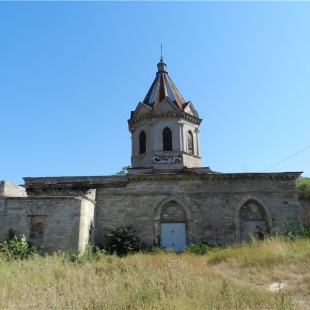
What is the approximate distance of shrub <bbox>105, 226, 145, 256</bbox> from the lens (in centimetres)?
1612

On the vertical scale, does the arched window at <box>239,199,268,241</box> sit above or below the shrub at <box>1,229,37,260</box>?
above

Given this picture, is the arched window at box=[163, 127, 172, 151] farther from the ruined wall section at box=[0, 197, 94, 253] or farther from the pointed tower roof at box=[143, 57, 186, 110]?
the ruined wall section at box=[0, 197, 94, 253]

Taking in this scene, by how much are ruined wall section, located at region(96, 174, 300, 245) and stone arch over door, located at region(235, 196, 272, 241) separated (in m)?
0.09

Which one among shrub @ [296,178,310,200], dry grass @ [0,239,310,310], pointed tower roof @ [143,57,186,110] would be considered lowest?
dry grass @ [0,239,310,310]

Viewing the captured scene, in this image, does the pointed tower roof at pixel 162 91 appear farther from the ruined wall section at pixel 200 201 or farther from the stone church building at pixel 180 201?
the ruined wall section at pixel 200 201

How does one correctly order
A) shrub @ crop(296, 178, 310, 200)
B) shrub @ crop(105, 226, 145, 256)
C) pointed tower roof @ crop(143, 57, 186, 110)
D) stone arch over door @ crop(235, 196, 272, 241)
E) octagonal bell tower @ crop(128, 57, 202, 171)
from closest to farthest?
shrub @ crop(105, 226, 145, 256) → stone arch over door @ crop(235, 196, 272, 241) → octagonal bell tower @ crop(128, 57, 202, 171) → pointed tower roof @ crop(143, 57, 186, 110) → shrub @ crop(296, 178, 310, 200)

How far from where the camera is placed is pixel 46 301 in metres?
6.05

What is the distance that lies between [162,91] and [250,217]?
11.3 metres

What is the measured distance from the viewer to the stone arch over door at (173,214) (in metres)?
17.5

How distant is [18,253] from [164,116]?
486 inches

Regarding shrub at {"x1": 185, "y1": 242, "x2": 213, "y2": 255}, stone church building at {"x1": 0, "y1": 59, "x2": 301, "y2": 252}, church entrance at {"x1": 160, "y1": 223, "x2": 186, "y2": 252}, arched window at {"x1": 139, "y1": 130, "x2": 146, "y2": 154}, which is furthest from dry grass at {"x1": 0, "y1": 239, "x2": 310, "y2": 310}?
arched window at {"x1": 139, "y1": 130, "x2": 146, "y2": 154}

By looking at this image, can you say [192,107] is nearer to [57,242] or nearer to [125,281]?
[57,242]

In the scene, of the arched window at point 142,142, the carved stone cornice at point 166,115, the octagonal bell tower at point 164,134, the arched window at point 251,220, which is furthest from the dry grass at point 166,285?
the carved stone cornice at point 166,115

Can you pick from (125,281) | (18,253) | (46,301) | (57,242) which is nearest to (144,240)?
(57,242)
